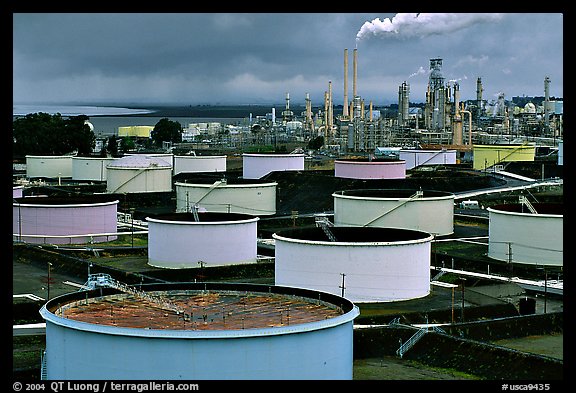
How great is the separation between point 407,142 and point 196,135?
3659 centimetres

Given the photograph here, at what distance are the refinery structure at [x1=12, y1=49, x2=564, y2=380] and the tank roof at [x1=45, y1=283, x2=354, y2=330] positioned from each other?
0.04 m

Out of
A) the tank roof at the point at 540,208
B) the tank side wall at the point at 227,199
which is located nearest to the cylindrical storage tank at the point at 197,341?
the tank roof at the point at 540,208

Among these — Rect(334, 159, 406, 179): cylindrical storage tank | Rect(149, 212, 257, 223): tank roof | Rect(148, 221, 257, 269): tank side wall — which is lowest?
Rect(148, 221, 257, 269): tank side wall

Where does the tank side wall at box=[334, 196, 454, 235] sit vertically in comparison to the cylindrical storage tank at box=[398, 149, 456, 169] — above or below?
below

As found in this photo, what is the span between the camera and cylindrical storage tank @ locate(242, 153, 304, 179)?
251 ft

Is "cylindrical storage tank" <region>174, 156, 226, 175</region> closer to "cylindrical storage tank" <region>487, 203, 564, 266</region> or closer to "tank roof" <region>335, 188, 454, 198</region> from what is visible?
"tank roof" <region>335, 188, 454, 198</region>

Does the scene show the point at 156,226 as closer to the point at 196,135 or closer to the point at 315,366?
the point at 315,366

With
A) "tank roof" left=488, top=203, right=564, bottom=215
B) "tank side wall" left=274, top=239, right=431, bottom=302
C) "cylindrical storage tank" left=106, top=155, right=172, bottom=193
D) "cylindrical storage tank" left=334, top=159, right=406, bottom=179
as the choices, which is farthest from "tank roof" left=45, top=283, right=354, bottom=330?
"cylindrical storage tank" left=334, top=159, right=406, bottom=179

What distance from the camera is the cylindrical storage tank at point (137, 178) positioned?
69.4m

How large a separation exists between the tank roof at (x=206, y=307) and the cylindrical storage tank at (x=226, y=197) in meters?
30.9

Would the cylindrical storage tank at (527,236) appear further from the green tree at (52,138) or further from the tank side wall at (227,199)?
the green tree at (52,138)

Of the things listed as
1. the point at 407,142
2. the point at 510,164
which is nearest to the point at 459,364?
the point at 510,164

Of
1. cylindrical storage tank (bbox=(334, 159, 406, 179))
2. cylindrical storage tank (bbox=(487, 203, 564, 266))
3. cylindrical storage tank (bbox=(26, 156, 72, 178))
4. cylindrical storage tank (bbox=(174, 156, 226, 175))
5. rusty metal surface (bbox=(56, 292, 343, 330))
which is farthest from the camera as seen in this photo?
cylindrical storage tank (bbox=(26, 156, 72, 178))
